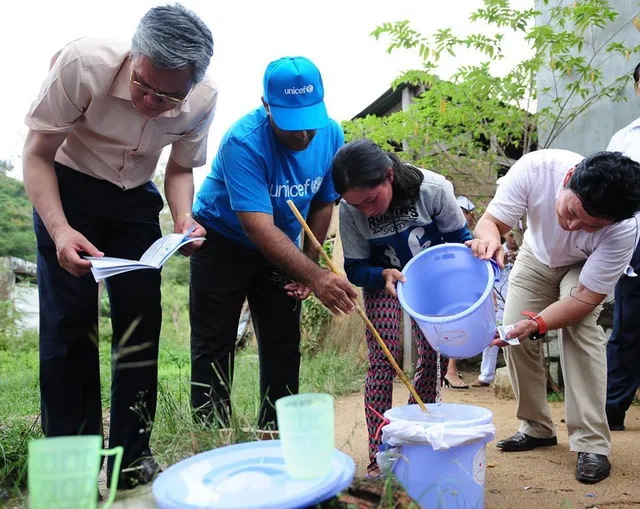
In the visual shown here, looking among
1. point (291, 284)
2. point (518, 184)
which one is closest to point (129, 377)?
point (291, 284)

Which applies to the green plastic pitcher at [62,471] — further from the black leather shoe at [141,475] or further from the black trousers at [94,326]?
the black trousers at [94,326]

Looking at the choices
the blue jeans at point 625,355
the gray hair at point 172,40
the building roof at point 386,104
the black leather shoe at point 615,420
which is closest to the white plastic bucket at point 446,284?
the gray hair at point 172,40

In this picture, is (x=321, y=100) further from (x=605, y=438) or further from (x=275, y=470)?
(x=605, y=438)

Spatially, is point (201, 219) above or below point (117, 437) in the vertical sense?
above

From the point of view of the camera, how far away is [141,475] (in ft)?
7.14

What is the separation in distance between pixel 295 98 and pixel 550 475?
6.76 feet

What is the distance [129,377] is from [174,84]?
1089mm

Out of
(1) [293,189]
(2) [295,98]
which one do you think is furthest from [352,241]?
(2) [295,98]

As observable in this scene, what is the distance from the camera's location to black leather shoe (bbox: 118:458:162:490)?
7.12 feet

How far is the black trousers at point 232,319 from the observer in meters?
2.76

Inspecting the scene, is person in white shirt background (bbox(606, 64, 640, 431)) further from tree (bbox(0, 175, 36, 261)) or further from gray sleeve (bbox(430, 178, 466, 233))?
tree (bbox(0, 175, 36, 261))

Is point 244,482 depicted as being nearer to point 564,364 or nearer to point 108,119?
point 108,119

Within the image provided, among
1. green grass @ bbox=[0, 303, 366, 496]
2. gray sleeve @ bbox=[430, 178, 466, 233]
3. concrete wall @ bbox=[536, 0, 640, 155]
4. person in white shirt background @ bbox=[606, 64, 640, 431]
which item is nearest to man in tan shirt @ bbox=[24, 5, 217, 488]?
green grass @ bbox=[0, 303, 366, 496]

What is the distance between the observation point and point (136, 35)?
2.16 m
